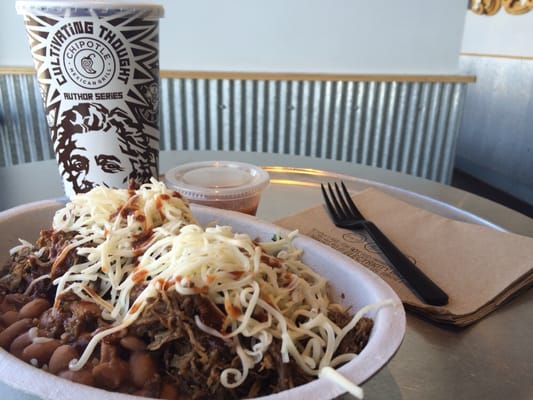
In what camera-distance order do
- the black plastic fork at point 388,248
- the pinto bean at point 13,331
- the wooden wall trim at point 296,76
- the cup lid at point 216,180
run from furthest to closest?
the wooden wall trim at point 296,76 < the cup lid at point 216,180 < the black plastic fork at point 388,248 < the pinto bean at point 13,331

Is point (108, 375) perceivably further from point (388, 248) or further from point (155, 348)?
point (388, 248)

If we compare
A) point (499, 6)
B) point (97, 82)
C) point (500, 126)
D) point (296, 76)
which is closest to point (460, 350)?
point (97, 82)

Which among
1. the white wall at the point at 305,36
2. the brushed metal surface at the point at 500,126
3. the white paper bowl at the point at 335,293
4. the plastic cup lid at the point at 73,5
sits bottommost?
the brushed metal surface at the point at 500,126

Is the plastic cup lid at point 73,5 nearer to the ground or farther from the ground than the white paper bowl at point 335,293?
farther from the ground

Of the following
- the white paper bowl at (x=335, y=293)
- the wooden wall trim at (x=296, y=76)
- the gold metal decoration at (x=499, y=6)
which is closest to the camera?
the white paper bowl at (x=335, y=293)

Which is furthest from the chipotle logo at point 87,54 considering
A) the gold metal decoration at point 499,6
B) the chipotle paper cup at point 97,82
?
the gold metal decoration at point 499,6

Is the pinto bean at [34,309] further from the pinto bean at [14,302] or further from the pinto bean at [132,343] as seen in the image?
the pinto bean at [132,343]

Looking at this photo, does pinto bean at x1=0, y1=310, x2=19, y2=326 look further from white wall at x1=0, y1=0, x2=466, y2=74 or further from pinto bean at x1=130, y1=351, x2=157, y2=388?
white wall at x1=0, y1=0, x2=466, y2=74
